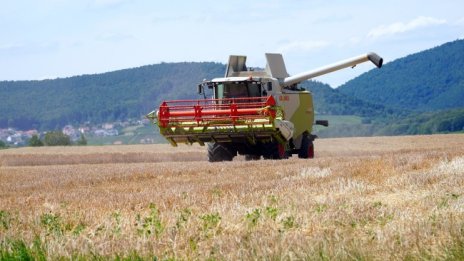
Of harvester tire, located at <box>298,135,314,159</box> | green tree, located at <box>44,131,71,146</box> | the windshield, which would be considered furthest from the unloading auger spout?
green tree, located at <box>44,131,71,146</box>

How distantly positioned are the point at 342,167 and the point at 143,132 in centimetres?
14440

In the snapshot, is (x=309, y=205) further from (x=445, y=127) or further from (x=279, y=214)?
(x=445, y=127)

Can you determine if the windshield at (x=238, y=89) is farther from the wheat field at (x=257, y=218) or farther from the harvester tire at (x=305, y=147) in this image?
the wheat field at (x=257, y=218)

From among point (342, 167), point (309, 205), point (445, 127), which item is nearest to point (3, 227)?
point (309, 205)

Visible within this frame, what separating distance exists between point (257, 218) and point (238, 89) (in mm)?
16607

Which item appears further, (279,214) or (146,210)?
(146,210)

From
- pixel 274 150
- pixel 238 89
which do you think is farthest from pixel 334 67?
pixel 274 150

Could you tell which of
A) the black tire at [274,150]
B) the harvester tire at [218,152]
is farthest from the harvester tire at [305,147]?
the harvester tire at [218,152]

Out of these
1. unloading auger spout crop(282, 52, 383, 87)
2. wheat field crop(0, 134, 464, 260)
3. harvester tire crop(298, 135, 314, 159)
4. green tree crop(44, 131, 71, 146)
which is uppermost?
unloading auger spout crop(282, 52, 383, 87)

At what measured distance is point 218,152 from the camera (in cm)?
2425

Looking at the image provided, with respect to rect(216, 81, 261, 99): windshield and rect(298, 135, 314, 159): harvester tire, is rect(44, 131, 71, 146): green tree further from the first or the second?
rect(216, 81, 261, 99): windshield

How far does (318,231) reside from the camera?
730 cm

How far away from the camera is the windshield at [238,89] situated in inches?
955

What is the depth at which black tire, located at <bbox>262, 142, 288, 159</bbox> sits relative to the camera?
23594mm
